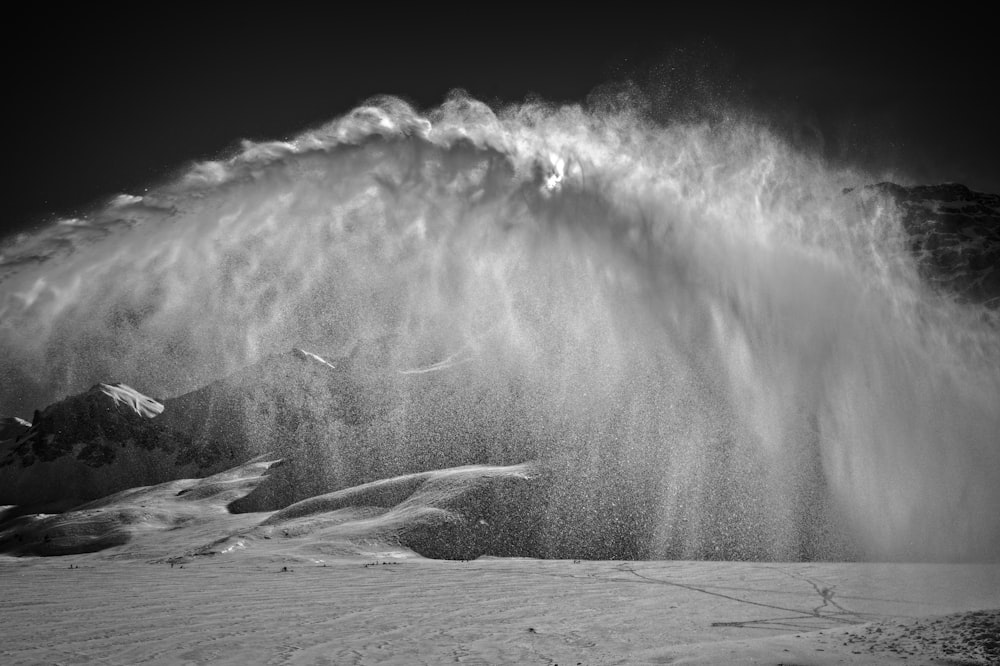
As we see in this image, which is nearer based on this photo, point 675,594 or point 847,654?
point 847,654

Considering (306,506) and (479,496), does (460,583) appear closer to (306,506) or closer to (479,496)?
(479,496)

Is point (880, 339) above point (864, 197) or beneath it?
beneath

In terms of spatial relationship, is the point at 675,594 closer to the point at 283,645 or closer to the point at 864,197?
the point at 283,645

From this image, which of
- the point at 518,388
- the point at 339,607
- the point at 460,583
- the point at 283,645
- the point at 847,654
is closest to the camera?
the point at 847,654

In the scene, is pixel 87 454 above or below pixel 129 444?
below

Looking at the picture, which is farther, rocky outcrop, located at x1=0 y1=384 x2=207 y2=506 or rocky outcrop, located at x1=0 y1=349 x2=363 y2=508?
rocky outcrop, located at x1=0 y1=384 x2=207 y2=506

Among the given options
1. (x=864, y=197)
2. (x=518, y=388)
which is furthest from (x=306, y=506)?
(x=864, y=197)

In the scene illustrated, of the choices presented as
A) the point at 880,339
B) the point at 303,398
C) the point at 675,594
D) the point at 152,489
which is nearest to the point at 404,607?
the point at 675,594

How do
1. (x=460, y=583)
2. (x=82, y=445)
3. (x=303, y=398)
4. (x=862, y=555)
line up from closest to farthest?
(x=460, y=583), (x=862, y=555), (x=82, y=445), (x=303, y=398)

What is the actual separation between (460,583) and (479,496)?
2153 centimetres

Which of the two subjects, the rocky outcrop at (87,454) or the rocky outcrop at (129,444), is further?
the rocky outcrop at (87,454)

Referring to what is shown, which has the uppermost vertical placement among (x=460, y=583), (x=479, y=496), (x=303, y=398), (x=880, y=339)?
(x=303, y=398)

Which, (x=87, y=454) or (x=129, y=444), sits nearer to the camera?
(x=87, y=454)

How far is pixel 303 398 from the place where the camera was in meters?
190
